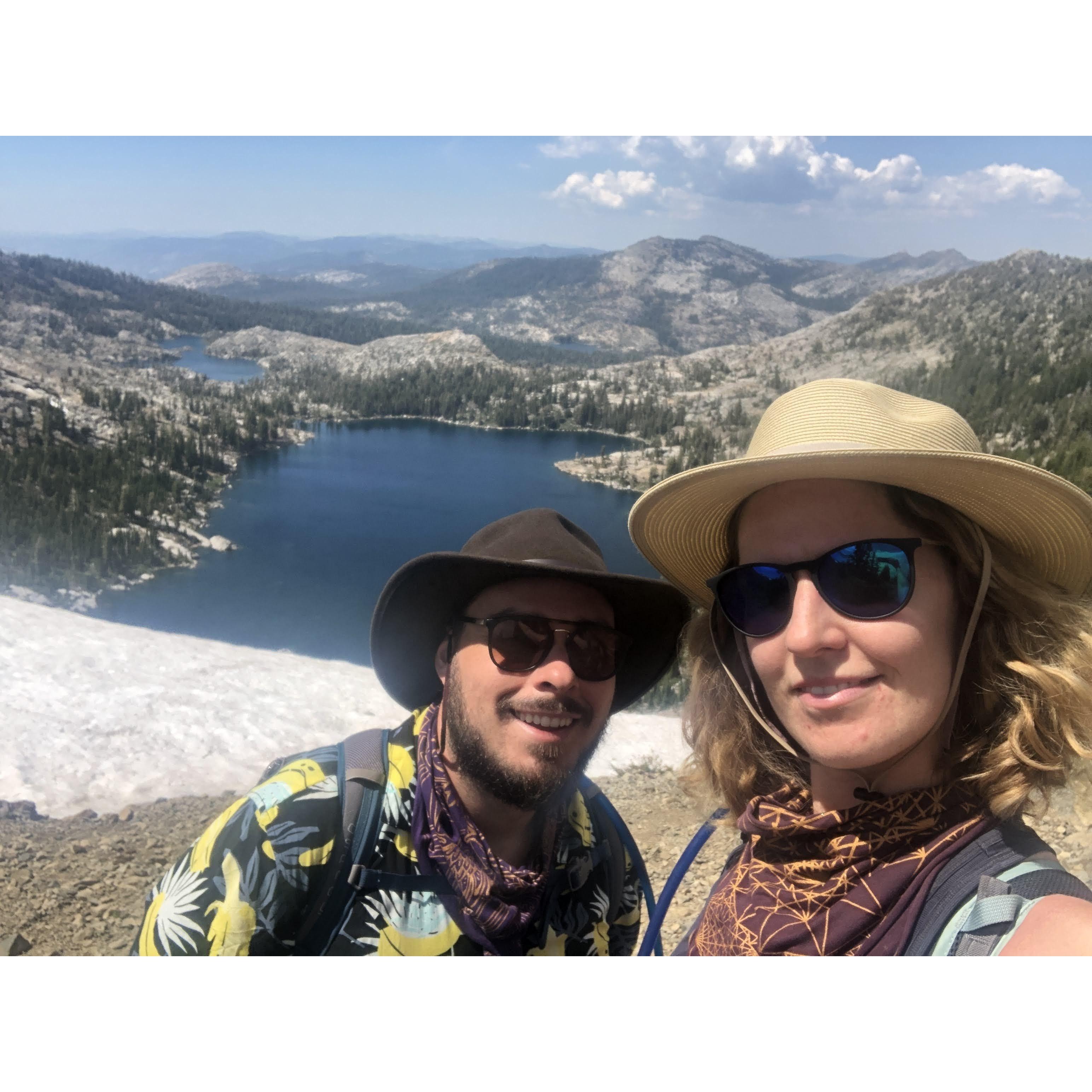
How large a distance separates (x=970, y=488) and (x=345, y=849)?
1415 mm

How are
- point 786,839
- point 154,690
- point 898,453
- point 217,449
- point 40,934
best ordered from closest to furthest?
1. point 898,453
2. point 786,839
3. point 40,934
4. point 154,690
5. point 217,449

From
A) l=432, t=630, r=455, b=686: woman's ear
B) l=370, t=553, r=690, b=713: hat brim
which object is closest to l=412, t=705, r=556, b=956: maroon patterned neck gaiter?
l=432, t=630, r=455, b=686: woman's ear

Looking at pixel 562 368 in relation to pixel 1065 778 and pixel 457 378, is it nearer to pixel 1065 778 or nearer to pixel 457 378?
pixel 457 378

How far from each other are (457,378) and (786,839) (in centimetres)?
9742

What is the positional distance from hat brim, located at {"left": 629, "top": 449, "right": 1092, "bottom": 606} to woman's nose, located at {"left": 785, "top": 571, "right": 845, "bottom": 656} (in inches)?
8.5

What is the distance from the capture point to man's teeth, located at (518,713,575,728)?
182cm

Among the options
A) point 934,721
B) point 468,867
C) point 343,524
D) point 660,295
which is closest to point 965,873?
point 934,721

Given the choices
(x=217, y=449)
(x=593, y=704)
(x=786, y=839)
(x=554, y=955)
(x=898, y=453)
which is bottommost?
(x=217, y=449)

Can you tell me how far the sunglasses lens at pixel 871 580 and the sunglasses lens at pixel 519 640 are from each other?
698 mm

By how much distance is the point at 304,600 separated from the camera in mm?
46625

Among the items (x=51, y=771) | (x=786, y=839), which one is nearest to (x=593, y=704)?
(x=786, y=839)

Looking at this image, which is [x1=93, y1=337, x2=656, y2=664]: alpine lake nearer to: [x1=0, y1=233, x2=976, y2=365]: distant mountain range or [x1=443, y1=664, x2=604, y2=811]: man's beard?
[x1=443, y1=664, x2=604, y2=811]: man's beard

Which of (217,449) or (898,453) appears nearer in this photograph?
(898,453)

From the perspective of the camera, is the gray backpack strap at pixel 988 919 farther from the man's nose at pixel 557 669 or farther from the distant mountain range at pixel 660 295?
the distant mountain range at pixel 660 295
